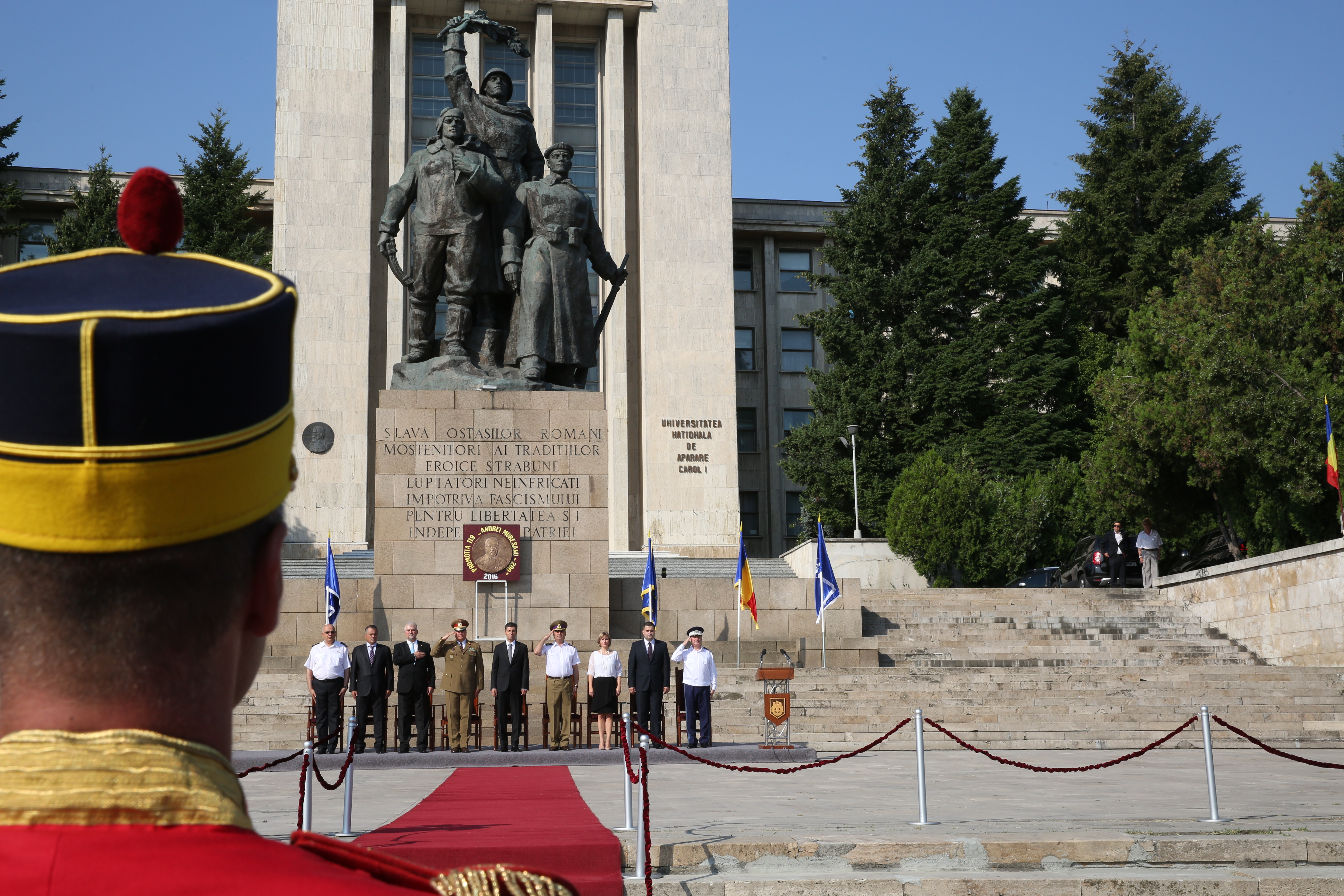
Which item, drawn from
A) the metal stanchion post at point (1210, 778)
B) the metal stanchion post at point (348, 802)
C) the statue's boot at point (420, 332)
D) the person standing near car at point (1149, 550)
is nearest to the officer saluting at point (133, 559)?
the metal stanchion post at point (348, 802)

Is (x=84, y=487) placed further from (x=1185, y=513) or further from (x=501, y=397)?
(x=1185, y=513)

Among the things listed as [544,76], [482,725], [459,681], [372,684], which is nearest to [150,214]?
[372,684]

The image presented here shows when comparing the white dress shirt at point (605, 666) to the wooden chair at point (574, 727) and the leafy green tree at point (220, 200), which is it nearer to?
the wooden chair at point (574, 727)

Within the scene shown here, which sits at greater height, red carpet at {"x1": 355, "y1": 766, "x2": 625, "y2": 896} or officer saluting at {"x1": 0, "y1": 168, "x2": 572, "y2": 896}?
officer saluting at {"x1": 0, "y1": 168, "x2": 572, "y2": 896}

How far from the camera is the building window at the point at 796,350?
4947cm

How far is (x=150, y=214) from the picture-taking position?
1.34 m

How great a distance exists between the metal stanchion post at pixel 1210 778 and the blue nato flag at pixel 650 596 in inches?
388

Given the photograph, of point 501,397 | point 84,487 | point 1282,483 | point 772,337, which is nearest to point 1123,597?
point 1282,483

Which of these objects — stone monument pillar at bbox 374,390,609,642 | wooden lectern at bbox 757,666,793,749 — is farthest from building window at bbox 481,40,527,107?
wooden lectern at bbox 757,666,793,749

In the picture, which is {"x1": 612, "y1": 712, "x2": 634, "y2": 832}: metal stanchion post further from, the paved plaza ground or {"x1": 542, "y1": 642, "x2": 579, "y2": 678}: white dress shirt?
{"x1": 542, "y1": 642, "x2": 579, "y2": 678}: white dress shirt

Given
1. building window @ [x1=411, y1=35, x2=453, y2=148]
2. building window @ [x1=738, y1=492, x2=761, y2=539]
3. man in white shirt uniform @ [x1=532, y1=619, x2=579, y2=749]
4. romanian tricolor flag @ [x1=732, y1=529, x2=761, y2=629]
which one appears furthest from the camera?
building window @ [x1=738, y1=492, x2=761, y2=539]

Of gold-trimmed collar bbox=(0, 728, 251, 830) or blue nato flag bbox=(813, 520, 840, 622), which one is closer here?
gold-trimmed collar bbox=(0, 728, 251, 830)

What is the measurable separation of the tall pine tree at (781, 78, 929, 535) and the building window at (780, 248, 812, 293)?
19.8 feet

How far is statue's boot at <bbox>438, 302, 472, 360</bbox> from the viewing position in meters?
18.8
